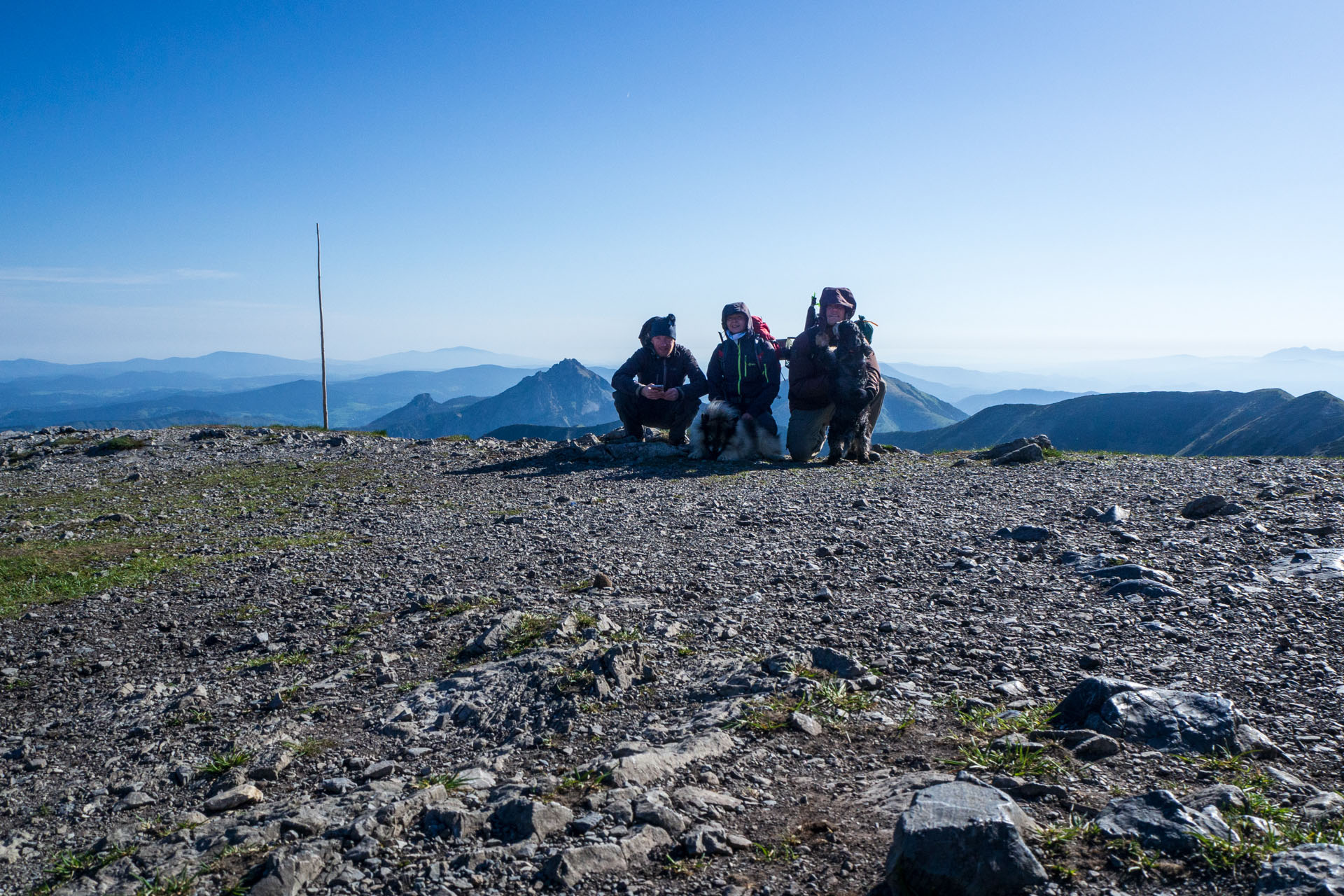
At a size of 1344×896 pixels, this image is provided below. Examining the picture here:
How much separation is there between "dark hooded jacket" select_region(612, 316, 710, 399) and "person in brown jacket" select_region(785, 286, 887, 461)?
2219 millimetres

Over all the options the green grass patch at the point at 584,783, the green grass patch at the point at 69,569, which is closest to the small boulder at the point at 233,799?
the green grass patch at the point at 584,783

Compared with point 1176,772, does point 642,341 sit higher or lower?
higher

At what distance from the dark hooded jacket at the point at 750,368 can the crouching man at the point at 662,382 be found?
85 cm

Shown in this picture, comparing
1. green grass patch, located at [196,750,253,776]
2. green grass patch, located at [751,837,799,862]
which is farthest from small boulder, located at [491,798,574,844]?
green grass patch, located at [196,750,253,776]

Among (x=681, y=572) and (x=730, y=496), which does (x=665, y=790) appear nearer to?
(x=681, y=572)

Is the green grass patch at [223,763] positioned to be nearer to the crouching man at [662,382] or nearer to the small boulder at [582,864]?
the small boulder at [582,864]

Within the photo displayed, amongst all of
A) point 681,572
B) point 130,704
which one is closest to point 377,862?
point 130,704

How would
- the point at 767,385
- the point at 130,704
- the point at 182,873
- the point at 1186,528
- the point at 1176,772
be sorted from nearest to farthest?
the point at 182,873 → the point at 1176,772 → the point at 130,704 → the point at 1186,528 → the point at 767,385

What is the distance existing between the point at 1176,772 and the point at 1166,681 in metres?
1.27

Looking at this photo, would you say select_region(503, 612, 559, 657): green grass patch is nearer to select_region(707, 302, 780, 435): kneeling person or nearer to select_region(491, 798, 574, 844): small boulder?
→ select_region(491, 798, 574, 844): small boulder

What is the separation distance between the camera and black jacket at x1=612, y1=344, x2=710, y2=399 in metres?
17.4

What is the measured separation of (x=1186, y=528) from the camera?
332 inches

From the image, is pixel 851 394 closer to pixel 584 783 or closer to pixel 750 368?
pixel 750 368

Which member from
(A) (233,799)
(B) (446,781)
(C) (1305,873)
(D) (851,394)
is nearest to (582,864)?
(B) (446,781)
